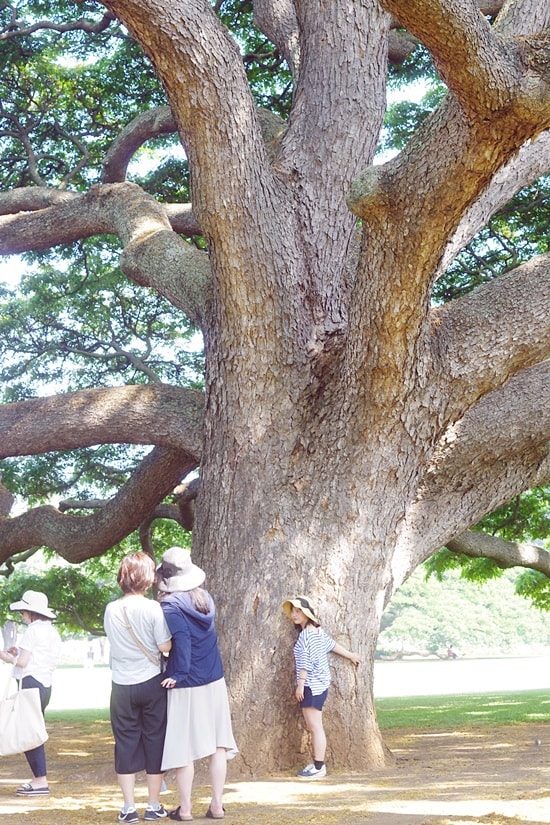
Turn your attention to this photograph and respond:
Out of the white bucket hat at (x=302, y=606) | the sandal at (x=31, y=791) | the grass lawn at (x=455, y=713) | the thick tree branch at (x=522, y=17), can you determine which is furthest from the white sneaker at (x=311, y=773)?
the thick tree branch at (x=522, y=17)

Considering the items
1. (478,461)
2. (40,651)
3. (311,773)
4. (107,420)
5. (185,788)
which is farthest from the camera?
(107,420)

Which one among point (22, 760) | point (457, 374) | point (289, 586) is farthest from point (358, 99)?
point (22, 760)

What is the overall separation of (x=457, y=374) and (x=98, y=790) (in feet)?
12.8

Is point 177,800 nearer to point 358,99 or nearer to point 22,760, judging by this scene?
point 22,760

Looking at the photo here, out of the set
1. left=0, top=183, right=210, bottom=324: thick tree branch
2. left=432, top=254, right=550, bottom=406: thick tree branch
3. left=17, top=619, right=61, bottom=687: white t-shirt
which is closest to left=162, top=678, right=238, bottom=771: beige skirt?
left=17, top=619, right=61, bottom=687: white t-shirt

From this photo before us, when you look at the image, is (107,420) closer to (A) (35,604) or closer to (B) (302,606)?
(A) (35,604)

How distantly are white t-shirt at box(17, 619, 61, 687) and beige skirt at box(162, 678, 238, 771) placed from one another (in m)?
1.75

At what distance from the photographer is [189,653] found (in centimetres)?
505

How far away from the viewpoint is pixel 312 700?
251 inches

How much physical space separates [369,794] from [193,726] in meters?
1.21

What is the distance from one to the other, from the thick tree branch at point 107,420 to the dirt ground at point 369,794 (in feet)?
9.42

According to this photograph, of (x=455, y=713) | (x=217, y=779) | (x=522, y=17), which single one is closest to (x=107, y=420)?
(x=217, y=779)

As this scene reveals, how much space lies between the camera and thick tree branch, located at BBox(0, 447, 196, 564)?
9742 mm

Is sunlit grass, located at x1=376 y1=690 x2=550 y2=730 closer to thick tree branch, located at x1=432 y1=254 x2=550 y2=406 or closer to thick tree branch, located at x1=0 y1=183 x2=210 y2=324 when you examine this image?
thick tree branch, located at x1=432 y1=254 x2=550 y2=406
